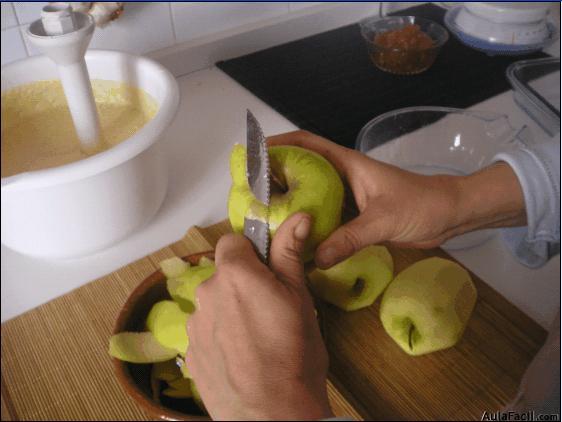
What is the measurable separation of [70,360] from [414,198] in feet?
1.18

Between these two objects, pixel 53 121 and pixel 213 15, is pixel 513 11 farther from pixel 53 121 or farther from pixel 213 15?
pixel 53 121

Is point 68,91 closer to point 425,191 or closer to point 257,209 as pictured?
point 257,209

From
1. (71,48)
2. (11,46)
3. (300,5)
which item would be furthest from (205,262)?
(300,5)

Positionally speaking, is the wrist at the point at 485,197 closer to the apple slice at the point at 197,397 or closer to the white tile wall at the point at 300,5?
the apple slice at the point at 197,397

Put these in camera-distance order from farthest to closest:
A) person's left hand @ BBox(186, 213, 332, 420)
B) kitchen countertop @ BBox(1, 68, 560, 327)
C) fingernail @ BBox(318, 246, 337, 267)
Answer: kitchen countertop @ BBox(1, 68, 560, 327), fingernail @ BBox(318, 246, 337, 267), person's left hand @ BBox(186, 213, 332, 420)

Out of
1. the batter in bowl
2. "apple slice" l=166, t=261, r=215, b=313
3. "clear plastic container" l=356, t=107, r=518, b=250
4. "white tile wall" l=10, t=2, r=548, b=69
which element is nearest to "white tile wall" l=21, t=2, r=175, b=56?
"white tile wall" l=10, t=2, r=548, b=69

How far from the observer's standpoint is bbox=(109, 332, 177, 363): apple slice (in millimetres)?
421

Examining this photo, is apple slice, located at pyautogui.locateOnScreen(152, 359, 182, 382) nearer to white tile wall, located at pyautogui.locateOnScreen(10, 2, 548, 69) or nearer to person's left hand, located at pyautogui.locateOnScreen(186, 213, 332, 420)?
person's left hand, located at pyautogui.locateOnScreen(186, 213, 332, 420)

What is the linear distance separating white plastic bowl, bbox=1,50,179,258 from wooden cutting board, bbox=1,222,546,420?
6 cm

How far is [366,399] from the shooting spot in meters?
0.46

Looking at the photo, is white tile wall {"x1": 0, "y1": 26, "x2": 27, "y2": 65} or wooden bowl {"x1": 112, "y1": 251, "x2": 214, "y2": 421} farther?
white tile wall {"x1": 0, "y1": 26, "x2": 27, "y2": 65}

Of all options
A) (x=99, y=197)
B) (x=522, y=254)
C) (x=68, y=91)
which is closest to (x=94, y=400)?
(x=99, y=197)

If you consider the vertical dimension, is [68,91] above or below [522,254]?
above

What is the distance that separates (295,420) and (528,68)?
2.19ft
